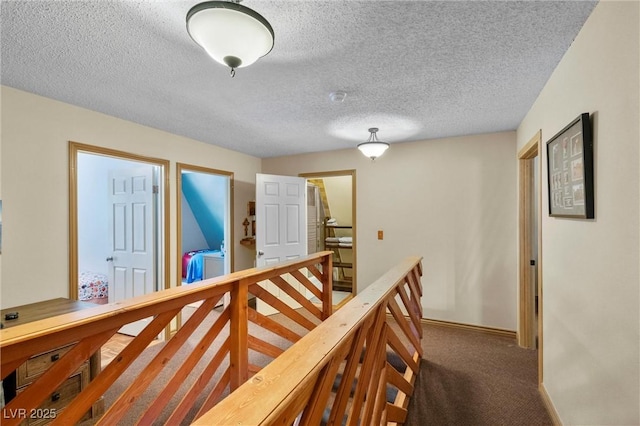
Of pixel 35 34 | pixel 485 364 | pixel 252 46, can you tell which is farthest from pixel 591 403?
pixel 35 34

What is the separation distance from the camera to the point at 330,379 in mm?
975

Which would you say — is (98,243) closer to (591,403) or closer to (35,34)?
(35,34)

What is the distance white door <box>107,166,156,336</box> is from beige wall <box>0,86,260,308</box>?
626mm

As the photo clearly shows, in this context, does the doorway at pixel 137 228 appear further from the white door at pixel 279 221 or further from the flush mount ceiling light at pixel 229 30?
the flush mount ceiling light at pixel 229 30

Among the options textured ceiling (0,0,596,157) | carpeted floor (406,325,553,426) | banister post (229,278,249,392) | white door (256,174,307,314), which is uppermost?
textured ceiling (0,0,596,157)

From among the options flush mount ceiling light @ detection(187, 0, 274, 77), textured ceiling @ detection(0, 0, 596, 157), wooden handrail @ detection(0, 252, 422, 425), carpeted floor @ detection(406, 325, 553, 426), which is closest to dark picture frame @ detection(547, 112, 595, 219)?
textured ceiling @ detection(0, 0, 596, 157)

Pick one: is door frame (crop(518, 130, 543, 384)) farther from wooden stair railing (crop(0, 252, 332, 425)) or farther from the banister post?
the banister post

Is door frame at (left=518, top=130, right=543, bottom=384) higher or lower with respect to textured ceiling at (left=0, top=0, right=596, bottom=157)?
lower

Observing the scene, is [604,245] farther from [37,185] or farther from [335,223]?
[335,223]

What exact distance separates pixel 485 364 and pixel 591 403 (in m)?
1.41

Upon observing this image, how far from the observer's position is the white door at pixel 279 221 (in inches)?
159

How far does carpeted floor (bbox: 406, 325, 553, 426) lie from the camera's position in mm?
2080

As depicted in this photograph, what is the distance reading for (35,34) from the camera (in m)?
1.56

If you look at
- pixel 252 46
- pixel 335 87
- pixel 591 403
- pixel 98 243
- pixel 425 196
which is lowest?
pixel 591 403
